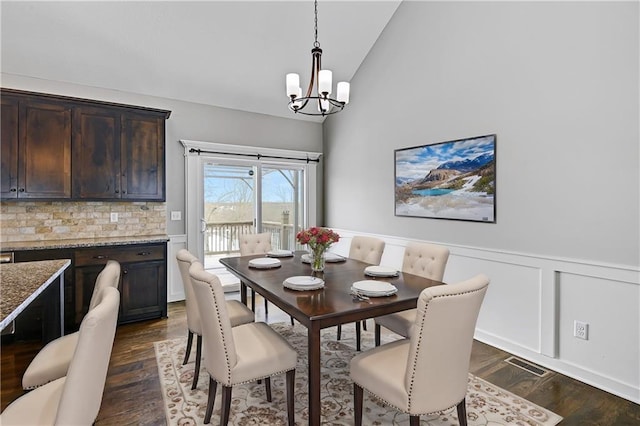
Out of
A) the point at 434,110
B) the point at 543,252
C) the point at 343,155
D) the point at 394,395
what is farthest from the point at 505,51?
the point at 394,395

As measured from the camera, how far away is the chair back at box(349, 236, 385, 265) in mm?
3342

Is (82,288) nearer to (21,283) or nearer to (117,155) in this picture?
(117,155)

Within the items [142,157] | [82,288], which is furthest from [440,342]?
[142,157]

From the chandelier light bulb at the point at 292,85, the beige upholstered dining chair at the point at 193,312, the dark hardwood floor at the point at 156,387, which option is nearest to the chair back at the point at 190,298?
the beige upholstered dining chair at the point at 193,312

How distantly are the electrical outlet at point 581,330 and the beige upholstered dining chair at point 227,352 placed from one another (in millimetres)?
2326

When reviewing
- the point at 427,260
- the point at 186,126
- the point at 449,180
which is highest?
the point at 186,126

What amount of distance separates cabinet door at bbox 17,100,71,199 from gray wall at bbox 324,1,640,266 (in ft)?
12.3

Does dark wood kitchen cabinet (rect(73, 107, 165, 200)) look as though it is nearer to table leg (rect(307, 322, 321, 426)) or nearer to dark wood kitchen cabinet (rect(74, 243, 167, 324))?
dark wood kitchen cabinet (rect(74, 243, 167, 324))

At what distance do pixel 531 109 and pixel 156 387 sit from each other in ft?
12.6

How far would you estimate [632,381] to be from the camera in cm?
237

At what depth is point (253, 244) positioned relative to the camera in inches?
150

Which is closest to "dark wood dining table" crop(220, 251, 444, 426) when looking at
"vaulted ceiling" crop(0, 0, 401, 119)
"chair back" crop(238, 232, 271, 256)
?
"chair back" crop(238, 232, 271, 256)

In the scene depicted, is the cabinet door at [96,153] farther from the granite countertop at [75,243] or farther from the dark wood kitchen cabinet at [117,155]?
the granite countertop at [75,243]

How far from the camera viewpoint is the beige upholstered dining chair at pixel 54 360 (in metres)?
1.60
